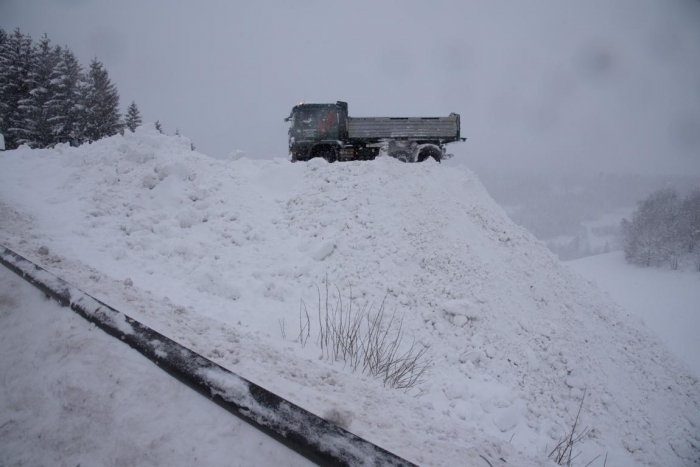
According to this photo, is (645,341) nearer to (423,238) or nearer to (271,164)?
(423,238)

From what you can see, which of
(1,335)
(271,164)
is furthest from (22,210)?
(1,335)

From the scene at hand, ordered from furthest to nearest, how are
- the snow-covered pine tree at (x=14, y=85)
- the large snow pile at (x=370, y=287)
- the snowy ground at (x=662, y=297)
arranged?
the snowy ground at (x=662, y=297), the snow-covered pine tree at (x=14, y=85), the large snow pile at (x=370, y=287)

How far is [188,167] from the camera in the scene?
8547mm

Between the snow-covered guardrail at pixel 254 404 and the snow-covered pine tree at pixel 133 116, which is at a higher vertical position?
the snow-covered pine tree at pixel 133 116

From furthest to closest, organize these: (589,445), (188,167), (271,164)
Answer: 1. (271,164)
2. (188,167)
3. (589,445)

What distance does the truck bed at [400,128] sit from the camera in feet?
41.3

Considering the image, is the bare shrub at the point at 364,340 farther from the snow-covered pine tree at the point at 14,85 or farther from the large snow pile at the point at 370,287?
the snow-covered pine tree at the point at 14,85

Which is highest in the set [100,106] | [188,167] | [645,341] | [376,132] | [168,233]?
[100,106]

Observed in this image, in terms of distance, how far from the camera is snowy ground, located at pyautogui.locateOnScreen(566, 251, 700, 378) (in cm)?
2395

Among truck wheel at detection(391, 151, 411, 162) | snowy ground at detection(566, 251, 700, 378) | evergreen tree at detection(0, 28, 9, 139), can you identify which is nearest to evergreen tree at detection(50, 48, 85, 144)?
evergreen tree at detection(0, 28, 9, 139)

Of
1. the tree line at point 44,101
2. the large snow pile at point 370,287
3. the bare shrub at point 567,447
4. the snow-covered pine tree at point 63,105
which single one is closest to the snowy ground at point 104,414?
the large snow pile at point 370,287

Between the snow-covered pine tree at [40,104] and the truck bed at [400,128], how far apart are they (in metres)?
25.9

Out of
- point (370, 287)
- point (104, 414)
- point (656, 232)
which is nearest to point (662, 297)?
point (656, 232)

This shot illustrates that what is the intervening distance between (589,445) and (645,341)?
5.12 metres
